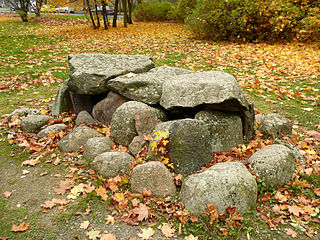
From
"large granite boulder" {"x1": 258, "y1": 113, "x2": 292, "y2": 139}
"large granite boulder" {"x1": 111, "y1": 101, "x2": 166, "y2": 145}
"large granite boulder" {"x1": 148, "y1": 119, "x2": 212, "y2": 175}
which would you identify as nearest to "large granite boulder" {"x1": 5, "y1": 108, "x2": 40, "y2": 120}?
"large granite boulder" {"x1": 111, "y1": 101, "x2": 166, "y2": 145}

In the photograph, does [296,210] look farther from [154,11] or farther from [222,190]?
[154,11]

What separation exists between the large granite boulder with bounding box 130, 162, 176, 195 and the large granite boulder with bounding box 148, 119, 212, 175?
0.85 ft

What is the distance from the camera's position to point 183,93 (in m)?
4.45

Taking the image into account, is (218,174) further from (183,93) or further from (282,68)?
(282,68)

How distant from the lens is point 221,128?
14.2 feet

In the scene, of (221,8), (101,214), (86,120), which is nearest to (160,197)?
(101,214)

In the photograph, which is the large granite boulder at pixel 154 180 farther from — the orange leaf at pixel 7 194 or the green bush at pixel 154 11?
the green bush at pixel 154 11

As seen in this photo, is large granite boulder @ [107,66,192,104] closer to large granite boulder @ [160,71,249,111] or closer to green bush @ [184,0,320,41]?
large granite boulder @ [160,71,249,111]

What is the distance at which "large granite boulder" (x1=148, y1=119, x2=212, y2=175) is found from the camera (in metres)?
3.79

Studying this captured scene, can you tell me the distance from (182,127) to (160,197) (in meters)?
1.04

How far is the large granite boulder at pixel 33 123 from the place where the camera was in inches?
214

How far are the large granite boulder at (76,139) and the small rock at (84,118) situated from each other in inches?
19.7

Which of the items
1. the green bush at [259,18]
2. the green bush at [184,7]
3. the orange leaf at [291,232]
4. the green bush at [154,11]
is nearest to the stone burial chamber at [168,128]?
the orange leaf at [291,232]

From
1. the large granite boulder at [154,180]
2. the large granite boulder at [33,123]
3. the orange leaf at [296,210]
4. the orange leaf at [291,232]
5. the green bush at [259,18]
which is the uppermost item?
the green bush at [259,18]
